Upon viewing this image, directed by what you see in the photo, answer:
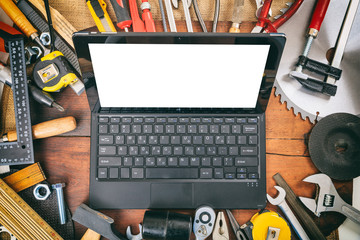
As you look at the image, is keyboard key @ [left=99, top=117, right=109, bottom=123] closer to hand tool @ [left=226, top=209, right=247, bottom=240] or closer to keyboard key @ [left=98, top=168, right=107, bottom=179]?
keyboard key @ [left=98, top=168, right=107, bottom=179]

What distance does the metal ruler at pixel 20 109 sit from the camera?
28.4 inches

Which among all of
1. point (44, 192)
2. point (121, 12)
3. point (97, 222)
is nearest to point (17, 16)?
point (121, 12)

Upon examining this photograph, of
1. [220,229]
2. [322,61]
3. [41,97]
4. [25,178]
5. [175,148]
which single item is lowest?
[220,229]

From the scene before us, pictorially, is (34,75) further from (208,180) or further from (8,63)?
(208,180)

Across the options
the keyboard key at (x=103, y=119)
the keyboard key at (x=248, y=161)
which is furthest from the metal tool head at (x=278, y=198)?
the keyboard key at (x=103, y=119)

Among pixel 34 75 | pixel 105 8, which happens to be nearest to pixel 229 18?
pixel 105 8

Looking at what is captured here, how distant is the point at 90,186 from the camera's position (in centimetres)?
72

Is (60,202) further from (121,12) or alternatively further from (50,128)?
(121,12)

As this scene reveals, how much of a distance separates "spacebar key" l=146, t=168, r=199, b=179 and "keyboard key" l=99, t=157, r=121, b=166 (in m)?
0.09

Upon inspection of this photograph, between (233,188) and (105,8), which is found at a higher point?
(105,8)

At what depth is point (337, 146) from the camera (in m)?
0.75

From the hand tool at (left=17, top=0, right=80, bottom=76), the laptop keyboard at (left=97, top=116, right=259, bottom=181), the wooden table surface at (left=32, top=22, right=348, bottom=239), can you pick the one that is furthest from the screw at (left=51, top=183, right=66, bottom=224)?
the hand tool at (left=17, top=0, right=80, bottom=76)

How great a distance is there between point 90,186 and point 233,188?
0.41m

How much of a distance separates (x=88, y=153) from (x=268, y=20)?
674 mm
